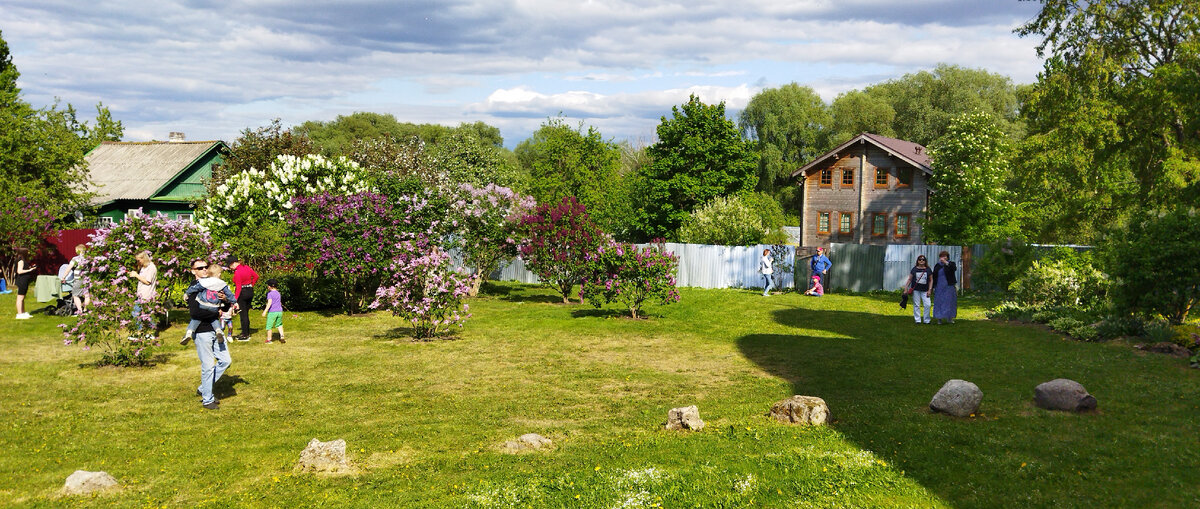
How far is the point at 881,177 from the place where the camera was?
1748 inches

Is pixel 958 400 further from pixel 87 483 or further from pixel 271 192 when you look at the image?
pixel 271 192

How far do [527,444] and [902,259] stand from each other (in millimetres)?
24011

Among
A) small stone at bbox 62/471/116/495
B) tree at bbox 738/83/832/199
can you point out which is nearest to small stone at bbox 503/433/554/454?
small stone at bbox 62/471/116/495

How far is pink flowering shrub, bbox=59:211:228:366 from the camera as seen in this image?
41.4 feet

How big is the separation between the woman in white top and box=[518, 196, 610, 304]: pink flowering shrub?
12.0 m

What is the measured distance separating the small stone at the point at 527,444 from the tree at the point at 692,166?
37.2 m

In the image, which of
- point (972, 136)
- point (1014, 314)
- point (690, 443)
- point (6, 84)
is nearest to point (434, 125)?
point (6, 84)

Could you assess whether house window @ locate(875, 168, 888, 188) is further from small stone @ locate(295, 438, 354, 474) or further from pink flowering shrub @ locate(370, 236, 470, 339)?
small stone @ locate(295, 438, 354, 474)

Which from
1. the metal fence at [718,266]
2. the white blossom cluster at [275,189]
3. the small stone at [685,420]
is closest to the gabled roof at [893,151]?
the metal fence at [718,266]

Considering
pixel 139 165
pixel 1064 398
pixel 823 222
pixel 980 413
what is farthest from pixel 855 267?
pixel 139 165

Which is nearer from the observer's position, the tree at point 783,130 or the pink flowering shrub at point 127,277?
the pink flowering shrub at point 127,277

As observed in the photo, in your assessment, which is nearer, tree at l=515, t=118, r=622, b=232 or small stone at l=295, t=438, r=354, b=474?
small stone at l=295, t=438, r=354, b=474

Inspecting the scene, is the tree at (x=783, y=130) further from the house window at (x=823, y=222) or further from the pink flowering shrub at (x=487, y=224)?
the pink flowering shrub at (x=487, y=224)

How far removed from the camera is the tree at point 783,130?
60.3 m
